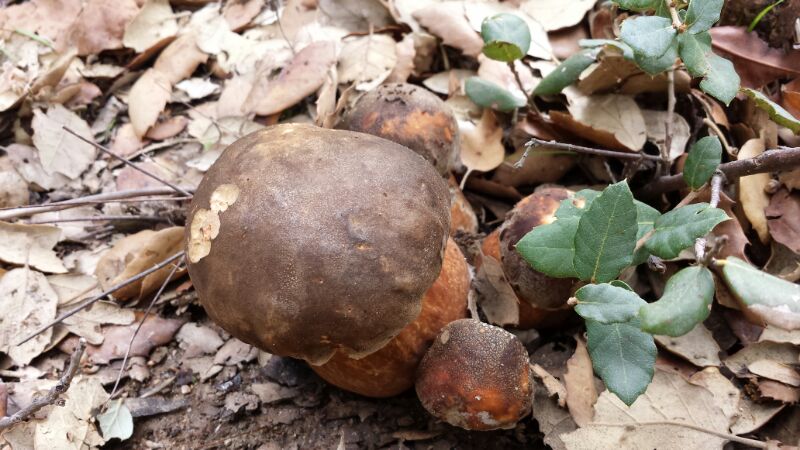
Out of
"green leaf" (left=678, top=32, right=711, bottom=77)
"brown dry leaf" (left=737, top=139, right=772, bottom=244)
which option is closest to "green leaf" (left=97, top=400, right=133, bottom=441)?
"green leaf" (left=678, top=32, right=711, bottom=77)

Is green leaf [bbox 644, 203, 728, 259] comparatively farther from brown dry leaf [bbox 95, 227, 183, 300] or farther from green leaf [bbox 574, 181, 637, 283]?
brown dry leaf [bbox 95, 227, 183, 300]

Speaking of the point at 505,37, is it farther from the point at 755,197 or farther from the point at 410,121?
the point at 755,197

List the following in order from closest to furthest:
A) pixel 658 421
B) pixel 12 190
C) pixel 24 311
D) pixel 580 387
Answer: pixel 658 421 → pixel 580 387 → pixel 24 311 → pixel 12 190

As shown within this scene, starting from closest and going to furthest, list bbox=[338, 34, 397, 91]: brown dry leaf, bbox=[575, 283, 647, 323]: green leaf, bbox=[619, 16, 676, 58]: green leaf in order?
bbox=[575, 283, 647, 323]: green leaf < bbox=[619, 16, 676, 58]: green leaf < bbox=[338, 34, 397, 91]: brown dry leaf

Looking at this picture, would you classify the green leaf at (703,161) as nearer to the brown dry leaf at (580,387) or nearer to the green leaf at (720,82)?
the green leaf at (720,82)

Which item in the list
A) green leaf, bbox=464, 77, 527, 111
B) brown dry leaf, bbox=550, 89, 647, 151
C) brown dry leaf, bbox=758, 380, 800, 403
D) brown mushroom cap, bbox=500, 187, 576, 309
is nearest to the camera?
brown dry leaf, bbox=758, 380, 800, 403

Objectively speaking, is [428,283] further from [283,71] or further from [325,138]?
[283,71]

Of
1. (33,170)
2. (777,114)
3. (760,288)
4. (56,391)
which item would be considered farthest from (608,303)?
(33,170)
